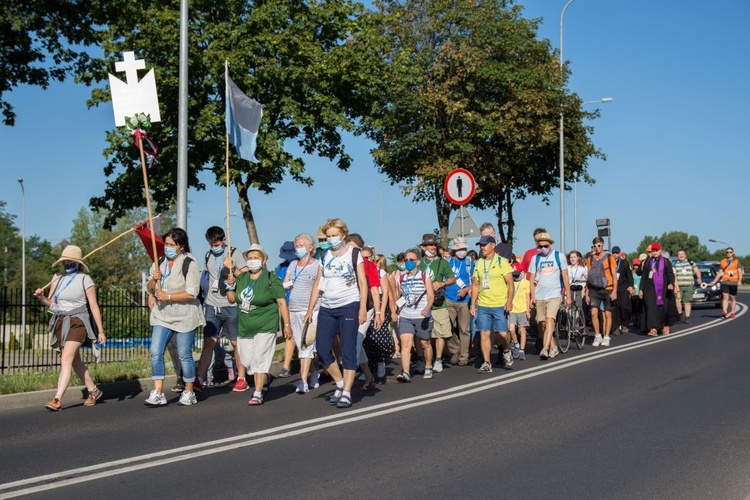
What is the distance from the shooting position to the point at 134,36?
26.5 meters

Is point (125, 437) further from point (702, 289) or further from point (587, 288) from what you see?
point (702, 289)

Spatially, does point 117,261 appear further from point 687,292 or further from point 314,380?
point 314,380

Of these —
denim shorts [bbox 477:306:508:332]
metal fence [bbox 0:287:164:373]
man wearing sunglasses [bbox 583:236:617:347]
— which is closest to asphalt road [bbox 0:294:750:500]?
denim shorts [bbox 477:306:508:332]

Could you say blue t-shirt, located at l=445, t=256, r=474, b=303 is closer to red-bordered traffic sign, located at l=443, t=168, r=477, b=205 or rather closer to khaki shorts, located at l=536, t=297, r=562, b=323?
khaki shorts, located at l=536, t=297, r=562, b=323

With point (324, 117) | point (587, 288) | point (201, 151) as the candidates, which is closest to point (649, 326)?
point (587, 288)

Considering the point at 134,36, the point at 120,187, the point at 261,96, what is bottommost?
the point at 120,187

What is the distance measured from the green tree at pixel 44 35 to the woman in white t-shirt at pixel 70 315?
10.4 m

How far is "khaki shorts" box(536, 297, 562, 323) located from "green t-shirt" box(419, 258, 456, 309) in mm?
2158

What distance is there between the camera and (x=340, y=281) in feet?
32.1

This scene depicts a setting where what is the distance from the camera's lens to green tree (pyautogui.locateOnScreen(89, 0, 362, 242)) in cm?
2602

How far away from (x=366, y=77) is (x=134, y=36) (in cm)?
664

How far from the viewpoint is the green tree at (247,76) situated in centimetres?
2602

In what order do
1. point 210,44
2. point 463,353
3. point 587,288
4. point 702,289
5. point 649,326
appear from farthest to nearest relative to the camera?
point 702,289 → point 210,44 → point 649,326 → point 587,288 → point 463,353

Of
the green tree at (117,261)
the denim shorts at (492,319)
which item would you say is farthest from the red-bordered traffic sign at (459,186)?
the green tree at (117,261)
